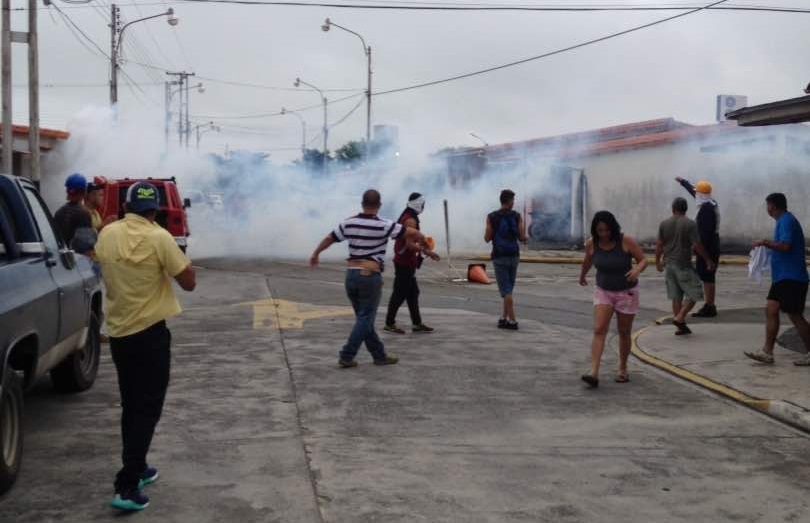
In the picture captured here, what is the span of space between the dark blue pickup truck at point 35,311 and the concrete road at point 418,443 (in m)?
0.29

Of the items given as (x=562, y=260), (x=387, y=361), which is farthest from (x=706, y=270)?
(x=562, y=260)

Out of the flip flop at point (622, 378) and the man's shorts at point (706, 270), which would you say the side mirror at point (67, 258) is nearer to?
the flip flop at point (622, 378)

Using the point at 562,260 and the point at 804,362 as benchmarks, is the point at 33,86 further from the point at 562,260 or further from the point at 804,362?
the point at 804,362

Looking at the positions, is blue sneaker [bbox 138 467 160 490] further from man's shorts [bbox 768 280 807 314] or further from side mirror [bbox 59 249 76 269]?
man's shorts [bbox 768 280 807 314]

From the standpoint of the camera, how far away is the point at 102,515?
4.71 metres

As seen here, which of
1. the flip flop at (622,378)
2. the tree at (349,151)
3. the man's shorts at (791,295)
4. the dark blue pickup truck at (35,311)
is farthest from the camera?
the tree at (349,151)

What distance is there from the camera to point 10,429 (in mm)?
5141

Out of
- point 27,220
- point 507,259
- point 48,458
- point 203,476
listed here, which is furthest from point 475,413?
point 507,259

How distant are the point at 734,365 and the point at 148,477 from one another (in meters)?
6.07

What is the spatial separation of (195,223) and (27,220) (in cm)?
2269

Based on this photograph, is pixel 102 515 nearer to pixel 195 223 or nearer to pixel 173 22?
pixel 195 223

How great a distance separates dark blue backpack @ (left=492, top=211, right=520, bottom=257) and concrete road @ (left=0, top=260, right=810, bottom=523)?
3.93 ft

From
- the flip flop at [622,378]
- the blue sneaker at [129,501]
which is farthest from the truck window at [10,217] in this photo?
the flip flop at [622,378]

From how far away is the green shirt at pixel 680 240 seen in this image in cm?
1095
